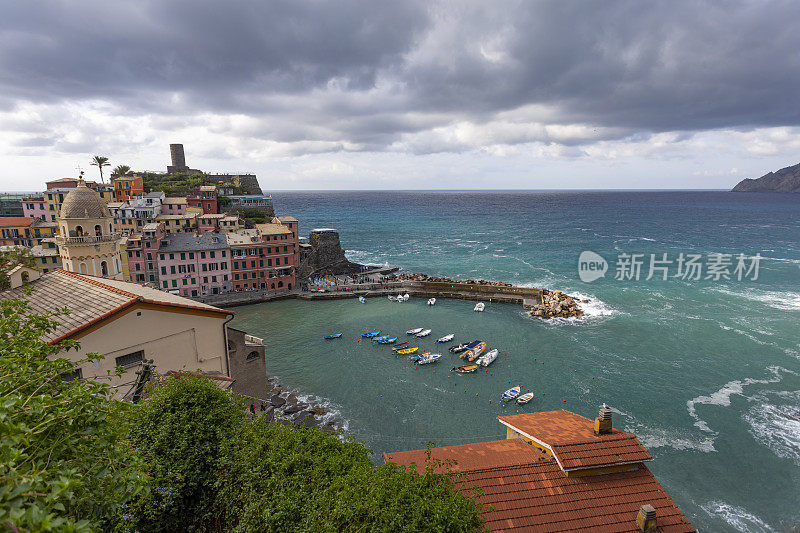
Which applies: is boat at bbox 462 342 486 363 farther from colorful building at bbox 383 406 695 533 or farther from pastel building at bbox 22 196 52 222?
pastel building at bbox 22 196 52 222

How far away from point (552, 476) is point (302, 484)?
445 inches

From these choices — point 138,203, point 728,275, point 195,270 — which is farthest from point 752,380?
point 138,203

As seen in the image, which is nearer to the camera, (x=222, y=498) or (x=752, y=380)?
(x=222, y=498)

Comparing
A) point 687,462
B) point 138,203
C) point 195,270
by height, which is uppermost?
point 138,203

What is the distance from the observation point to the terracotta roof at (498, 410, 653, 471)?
18.0m

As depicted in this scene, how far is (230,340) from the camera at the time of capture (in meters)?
32.0

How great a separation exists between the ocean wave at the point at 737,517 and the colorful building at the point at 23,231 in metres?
99.6

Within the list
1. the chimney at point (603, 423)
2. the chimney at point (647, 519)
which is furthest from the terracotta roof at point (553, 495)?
the chimney at point (603, 423)

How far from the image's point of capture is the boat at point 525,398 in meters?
41.0

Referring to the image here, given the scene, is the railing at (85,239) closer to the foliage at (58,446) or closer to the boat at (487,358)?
the foliage at (58,446)

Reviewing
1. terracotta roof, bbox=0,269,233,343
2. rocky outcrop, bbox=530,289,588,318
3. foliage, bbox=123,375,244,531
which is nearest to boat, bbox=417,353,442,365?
rocky outcrop, bbox=530,289,588,318

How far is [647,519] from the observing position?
Result: 1598 centimetres

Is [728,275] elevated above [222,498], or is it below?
below

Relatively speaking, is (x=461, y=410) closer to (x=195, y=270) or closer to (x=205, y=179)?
(x=195, y=270)
